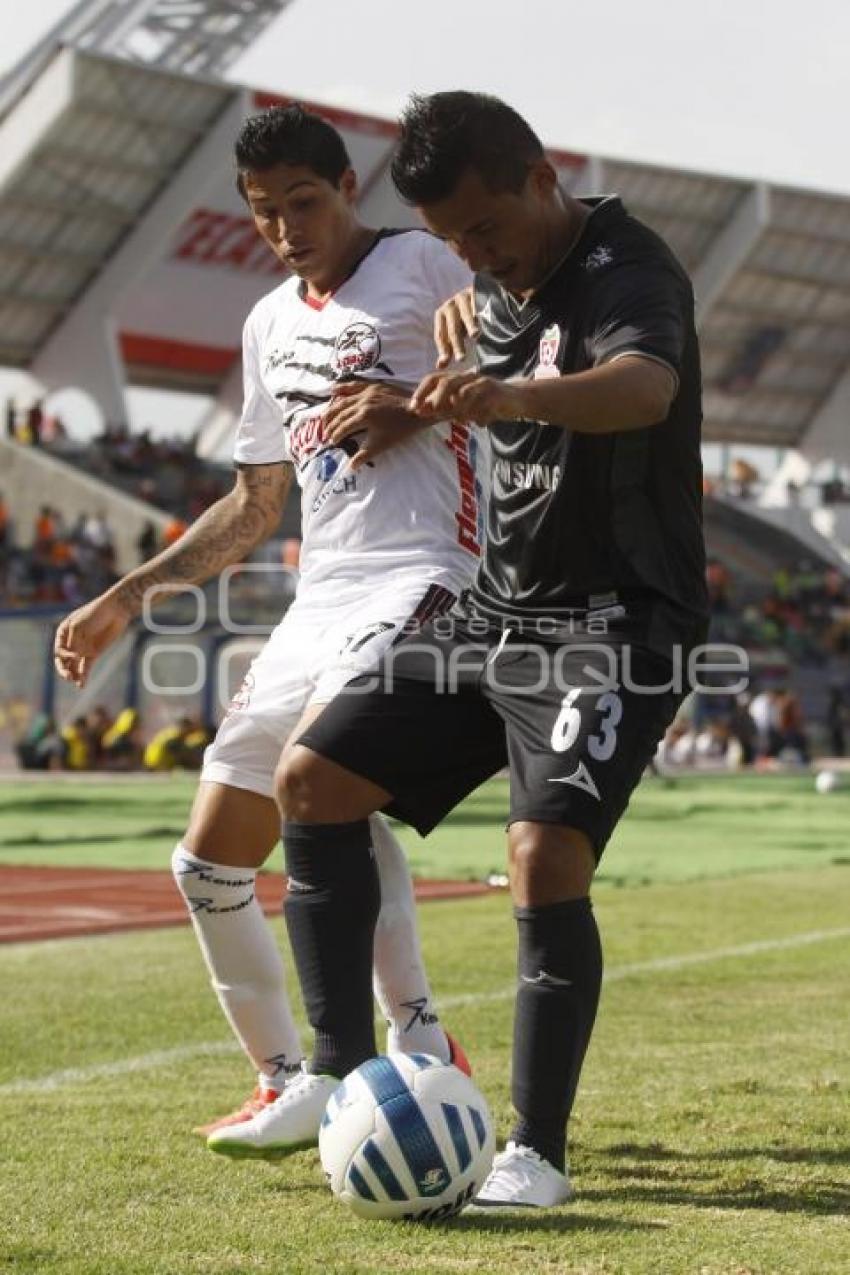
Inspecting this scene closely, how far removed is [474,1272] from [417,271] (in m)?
2.55

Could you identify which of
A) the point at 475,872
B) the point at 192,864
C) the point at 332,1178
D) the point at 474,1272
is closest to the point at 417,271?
the point at 192,864

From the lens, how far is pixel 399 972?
5.28m

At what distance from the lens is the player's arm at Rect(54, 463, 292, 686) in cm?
538

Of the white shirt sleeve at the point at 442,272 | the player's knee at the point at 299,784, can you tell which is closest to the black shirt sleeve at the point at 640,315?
the white shirt sleeve at the point at 442,272

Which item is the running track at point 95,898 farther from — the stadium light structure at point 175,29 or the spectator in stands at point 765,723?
the stadium light structure at point 175,29

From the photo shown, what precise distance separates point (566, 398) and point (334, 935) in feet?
4.58

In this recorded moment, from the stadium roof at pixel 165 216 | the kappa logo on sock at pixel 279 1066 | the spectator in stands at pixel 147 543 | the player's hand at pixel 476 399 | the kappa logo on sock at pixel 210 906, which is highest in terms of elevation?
the stadium roof at pixel 165 216

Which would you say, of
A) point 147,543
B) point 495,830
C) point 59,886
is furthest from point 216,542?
point 147,543

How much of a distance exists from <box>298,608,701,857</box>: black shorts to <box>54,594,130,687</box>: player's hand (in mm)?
822

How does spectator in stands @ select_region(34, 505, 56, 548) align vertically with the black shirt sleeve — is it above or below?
above

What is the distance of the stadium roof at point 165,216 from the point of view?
5072 cm

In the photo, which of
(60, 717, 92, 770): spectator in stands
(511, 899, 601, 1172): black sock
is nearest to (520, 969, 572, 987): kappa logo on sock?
(511, 899, 601, 1172): black sock

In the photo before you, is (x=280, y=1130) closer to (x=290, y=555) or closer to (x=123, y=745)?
(x=123, y=745)

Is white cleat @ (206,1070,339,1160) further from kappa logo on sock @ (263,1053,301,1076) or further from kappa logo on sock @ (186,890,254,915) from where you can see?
kappa logo on sock @ (186,890,254,915)
